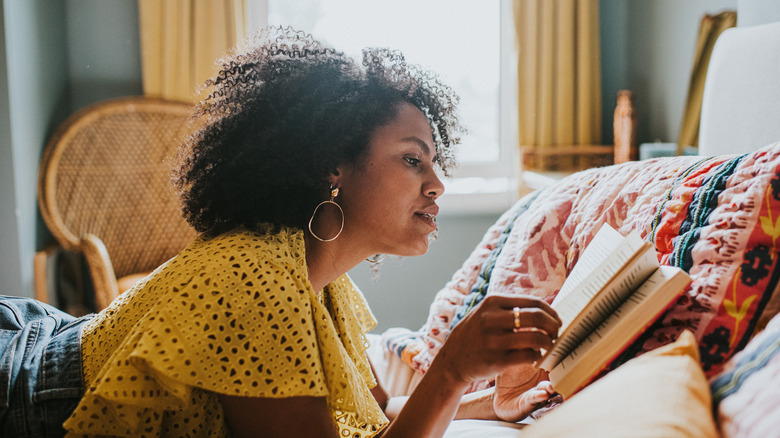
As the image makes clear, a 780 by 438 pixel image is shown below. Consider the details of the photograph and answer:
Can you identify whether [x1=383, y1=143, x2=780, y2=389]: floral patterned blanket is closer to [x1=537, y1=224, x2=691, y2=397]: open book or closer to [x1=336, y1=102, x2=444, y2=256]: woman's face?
[x1=537, y1=224, x2=691, y2=397]: open book

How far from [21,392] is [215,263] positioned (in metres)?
0.35

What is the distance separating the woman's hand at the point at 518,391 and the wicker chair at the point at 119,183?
1795 mm

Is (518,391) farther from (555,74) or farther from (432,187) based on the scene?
(555,74)

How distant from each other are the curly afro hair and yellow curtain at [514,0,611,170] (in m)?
1.89

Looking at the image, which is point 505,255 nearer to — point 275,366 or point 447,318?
point 447,318

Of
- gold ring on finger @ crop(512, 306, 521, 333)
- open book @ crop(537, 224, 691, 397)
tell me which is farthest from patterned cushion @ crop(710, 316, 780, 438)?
gold ring on finger @ crop(512, 306, 521, 333)

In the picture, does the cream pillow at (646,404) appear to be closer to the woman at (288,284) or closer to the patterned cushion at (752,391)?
the patterned cushion at (752,391)

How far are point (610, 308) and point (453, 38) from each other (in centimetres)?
264

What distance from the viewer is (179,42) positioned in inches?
113

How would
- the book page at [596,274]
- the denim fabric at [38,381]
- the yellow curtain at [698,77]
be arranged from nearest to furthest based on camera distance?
1. the book page at [596,274]
2. the denim fabric at [38,381]
3. the yellow curtain at [698,77]

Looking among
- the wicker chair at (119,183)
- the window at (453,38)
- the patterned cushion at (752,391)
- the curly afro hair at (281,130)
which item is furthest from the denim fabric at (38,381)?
the window at (453,38)

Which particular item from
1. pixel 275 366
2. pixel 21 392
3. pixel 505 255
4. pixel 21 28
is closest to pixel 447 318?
pixel 505 255

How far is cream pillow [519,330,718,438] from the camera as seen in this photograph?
56cm

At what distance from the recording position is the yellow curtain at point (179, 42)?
112 inches
